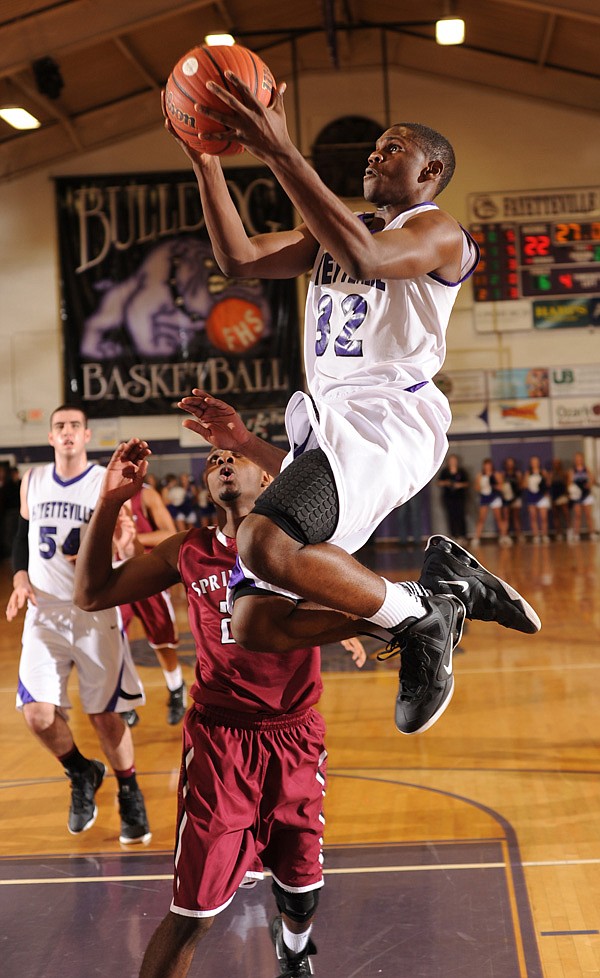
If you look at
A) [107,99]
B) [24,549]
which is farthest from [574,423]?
[24,549]

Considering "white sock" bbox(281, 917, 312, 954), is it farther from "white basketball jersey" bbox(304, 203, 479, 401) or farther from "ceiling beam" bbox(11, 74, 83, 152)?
"ceiling beam" bbox(11, 74, 83, 152)

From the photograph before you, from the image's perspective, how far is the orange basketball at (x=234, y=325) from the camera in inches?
720

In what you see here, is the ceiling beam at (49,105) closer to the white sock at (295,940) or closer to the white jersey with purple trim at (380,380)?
the white jersey with purple trim at (380,380)

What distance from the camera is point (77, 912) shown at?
13.2 feet

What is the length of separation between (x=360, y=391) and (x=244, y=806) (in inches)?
48.5

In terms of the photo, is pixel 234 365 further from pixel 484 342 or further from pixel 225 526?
pixel 225 526

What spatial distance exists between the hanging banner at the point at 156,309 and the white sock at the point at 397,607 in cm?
1534

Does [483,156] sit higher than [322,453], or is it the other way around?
[483,156]

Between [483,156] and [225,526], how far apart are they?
16535mm

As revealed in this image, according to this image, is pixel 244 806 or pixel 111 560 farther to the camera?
pixel 111 560

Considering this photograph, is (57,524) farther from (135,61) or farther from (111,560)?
(135,61)

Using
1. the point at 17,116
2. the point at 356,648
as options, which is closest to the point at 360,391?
the point at 356,648

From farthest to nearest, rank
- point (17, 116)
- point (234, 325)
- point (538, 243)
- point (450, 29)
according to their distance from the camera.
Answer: point (234, 325) → point (538, 243) → point (17, 116) → point (450, 29)

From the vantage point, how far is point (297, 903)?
320 centimetres
